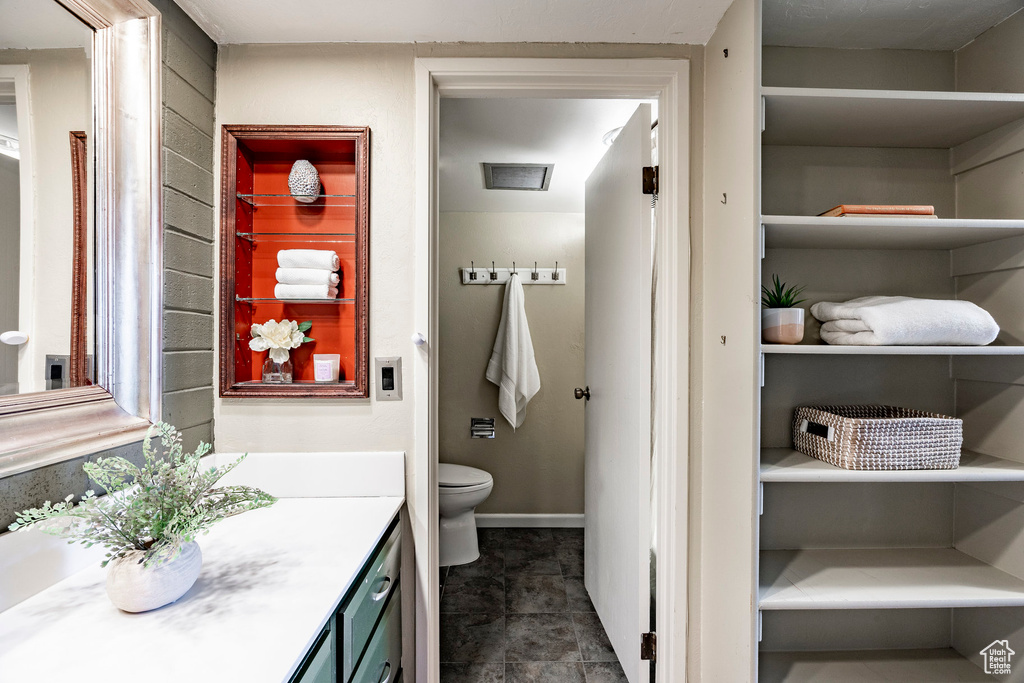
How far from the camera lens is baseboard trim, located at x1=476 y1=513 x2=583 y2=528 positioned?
3.24m

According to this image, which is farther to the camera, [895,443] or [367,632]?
[895,443]

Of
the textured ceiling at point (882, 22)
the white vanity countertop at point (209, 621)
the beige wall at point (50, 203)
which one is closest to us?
the white vanity countertop at point (209, 621)

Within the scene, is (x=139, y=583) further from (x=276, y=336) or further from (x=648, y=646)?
(x=648, y=646)

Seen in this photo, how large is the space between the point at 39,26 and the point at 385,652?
159cm

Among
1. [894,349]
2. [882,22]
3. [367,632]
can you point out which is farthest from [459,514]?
[882,22]

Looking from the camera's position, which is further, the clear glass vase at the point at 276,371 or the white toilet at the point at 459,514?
the white toilet at the point at 459,514

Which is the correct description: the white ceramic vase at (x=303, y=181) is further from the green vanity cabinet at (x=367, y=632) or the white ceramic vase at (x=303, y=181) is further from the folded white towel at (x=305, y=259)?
the green vanity cabinet at (x=367, y=632)

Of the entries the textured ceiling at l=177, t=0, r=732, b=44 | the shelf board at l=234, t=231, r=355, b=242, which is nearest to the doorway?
the textured ceiling at l=177, t=0, r=732, b=44


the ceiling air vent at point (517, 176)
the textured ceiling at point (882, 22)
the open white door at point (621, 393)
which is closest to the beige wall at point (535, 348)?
the ceiling air vent at point (517, 176)

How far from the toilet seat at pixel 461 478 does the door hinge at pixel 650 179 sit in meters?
1.76

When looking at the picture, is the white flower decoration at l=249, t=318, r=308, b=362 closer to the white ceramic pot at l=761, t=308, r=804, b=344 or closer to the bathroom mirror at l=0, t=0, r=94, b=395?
the bathroom mirror at l=0, t=0, r=94, b=395

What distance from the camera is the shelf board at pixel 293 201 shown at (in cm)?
153

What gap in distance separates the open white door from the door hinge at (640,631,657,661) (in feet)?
0.08

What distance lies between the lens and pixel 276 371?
1.52m
